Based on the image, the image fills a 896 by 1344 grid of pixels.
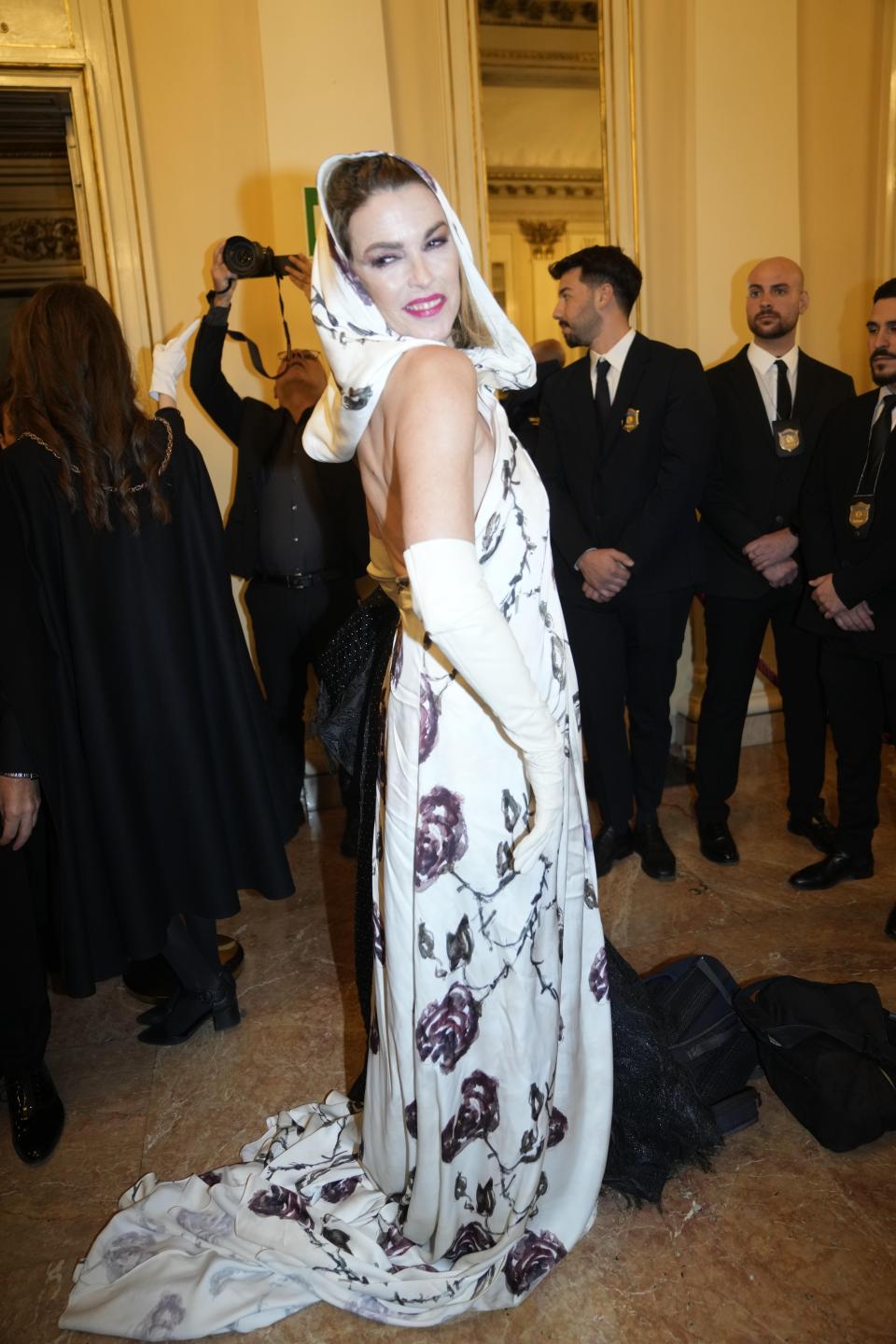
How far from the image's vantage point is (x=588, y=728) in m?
3.32

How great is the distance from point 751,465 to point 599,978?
84.5 inches

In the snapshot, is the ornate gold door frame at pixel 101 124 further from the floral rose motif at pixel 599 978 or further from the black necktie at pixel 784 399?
the floral rose motif at pixel 599 978

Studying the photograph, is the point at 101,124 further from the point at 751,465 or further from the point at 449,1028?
the point at 449,1028

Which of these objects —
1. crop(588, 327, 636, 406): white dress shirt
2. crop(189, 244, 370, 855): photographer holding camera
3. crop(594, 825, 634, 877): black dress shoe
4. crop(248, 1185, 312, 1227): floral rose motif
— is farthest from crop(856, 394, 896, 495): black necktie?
crop(248, 1185, 312, 1227): floral rose motif

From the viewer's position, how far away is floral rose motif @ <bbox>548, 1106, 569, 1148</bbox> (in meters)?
1.74

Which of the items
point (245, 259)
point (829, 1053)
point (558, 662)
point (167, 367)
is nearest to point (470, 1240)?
point (829, 1053)

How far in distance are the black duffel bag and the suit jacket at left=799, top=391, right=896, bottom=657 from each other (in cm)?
116

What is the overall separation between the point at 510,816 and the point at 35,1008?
1.36m

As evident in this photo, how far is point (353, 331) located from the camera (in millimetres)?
1368

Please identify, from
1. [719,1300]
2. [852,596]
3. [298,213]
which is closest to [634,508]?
[852,596]

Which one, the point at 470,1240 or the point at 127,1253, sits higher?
the point at 470,1240

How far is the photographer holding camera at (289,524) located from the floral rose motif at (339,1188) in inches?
62.4

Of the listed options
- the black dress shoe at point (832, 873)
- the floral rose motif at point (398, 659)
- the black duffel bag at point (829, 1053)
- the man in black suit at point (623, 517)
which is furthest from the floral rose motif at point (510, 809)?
the black dress shoe at point (832, 873)

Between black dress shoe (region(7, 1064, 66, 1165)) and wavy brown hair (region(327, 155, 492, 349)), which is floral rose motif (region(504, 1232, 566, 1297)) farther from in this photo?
wavy brown hair (region(327, 155, 492, 349))
